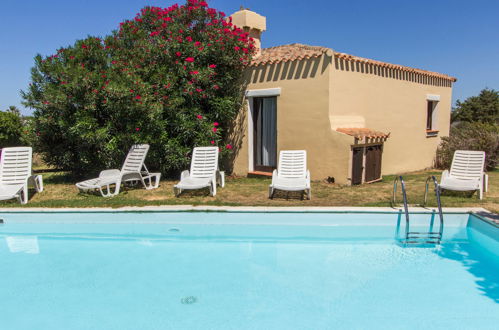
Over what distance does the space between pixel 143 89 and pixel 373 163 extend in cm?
687

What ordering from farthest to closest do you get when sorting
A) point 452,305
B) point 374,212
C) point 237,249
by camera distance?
point 374,212 < point 237,249 < point 452,305

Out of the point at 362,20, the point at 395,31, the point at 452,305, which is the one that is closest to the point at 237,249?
the point at 452,305

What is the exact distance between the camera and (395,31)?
21.5 metres

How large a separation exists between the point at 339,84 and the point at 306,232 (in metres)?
5.09

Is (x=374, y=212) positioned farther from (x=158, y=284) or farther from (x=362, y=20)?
(x=362, y=20)

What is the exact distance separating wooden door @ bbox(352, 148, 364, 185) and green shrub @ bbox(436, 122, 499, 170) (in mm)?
6096

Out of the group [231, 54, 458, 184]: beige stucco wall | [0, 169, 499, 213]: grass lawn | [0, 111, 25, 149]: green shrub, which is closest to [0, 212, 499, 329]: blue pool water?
[0, 169, 499, 213]: grass lawn

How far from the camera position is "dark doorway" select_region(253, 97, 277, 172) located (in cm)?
1140

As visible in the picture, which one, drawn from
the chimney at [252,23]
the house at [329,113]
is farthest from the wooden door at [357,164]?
the chimney at [252,23]

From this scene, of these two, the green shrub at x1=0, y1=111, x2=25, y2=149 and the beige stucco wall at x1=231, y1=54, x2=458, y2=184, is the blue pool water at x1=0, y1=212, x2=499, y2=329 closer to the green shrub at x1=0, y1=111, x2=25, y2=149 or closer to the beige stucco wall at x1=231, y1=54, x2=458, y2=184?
the beige stucco wall at x1=231, y1=54, x2=458, y2=184

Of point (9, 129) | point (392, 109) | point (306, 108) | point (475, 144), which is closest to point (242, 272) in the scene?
point (306, 108)

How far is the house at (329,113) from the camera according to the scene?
975 centimetres

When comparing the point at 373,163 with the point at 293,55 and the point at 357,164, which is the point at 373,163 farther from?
the point at 293,55

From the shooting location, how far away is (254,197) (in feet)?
27.3
